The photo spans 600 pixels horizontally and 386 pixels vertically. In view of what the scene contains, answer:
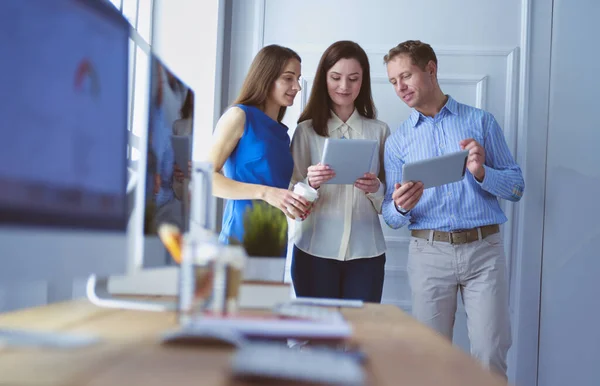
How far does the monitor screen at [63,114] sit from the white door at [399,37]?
210 centimetres

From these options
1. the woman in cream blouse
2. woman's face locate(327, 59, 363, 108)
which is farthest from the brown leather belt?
woman's face locate(327, 59, 363, 108)

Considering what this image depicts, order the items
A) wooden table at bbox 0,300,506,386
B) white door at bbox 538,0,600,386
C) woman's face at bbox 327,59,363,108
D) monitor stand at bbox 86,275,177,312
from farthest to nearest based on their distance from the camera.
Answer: white door at bbox 538,0,600,386 < woman's face at bbox 327,59,363,108 < monitor stand at bbox 86,275,177,312 < wooden table at bbox 0,300,506,386

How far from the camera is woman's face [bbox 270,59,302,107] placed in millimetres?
2473

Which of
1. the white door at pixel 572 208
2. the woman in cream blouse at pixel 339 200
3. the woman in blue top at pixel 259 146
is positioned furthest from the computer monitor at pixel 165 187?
the white door at pixel 572 208

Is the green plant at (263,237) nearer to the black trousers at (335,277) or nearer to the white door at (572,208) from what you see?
the black trousers at (335,277)

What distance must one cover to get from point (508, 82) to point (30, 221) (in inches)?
109

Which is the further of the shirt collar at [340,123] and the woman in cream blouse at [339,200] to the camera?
the shirt collar at [340,123]

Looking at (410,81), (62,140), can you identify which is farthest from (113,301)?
(410,81)

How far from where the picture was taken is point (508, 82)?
10.1 ft

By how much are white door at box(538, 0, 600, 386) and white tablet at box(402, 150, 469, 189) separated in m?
1.03

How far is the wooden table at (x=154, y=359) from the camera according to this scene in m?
0.68

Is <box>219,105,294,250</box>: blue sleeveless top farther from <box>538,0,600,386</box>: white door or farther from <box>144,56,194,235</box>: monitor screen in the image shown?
<box>538,0,600,386</box>: white door

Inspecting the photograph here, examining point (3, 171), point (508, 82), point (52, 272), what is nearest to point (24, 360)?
point (52, 272)

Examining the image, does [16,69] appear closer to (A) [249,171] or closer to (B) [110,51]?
(B) [110,51]
